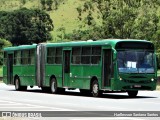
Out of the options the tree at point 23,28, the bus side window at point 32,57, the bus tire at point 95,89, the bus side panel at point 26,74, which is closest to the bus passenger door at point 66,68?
the bus tire at point 95,89

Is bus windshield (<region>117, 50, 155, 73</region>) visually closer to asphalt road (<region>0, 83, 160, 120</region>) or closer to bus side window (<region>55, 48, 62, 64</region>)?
asphalt road (<region>0, 83, 160, 120</region>)

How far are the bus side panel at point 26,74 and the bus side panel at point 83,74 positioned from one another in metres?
5.16

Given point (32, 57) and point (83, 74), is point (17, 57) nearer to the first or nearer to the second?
point (32, 57)

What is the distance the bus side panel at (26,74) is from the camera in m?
38.8

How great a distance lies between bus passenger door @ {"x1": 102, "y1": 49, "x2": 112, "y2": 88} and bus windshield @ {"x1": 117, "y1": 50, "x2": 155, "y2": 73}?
571 mm

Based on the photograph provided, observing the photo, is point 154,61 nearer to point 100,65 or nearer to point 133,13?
point 100,65

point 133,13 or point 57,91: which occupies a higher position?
point 133,13

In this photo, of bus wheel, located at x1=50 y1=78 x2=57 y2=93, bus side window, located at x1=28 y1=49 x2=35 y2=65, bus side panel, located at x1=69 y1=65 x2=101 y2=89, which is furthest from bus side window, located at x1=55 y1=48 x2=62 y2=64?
bus side window, located at x1=28 y1=49 x2=35 y2=65

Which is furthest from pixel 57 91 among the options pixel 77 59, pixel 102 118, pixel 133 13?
pixel 133 13

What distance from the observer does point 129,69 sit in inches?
1172

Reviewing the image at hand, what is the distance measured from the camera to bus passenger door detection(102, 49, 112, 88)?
99.0 feet

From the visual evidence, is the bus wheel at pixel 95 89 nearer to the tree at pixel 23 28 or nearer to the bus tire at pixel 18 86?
the bus tire at pixel 18 86

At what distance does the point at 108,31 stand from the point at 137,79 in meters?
37.8

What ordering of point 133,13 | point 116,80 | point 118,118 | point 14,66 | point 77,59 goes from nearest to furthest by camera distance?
point 118,118 < point 116,80 < point 77,59 < point 14,66 < point 133,13
